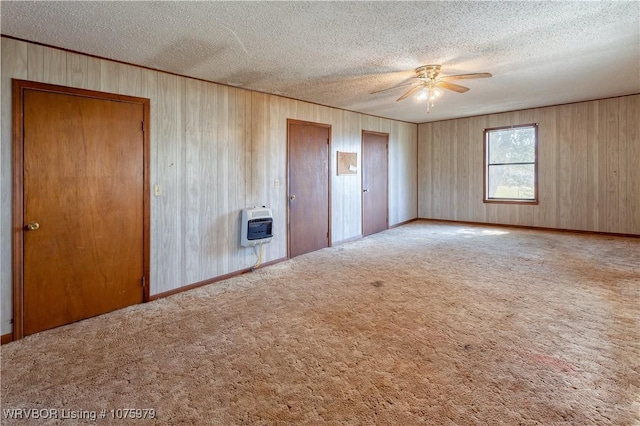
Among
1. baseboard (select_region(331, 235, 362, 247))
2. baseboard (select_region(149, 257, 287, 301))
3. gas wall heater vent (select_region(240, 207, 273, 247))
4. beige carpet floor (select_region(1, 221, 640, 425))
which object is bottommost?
beige carpet floor (select_region(1, 221, 640, 425))

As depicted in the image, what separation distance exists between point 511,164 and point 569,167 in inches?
43.1

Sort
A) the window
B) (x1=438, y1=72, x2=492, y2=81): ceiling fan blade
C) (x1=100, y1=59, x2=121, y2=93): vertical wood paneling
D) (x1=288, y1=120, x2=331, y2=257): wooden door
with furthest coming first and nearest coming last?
the window
(x1=288, y1=120, x2=331, y2=257): wooden door
(x1=438, y1=72, x2=492, y2=81): ceiling fan blade
(x1=100, y1=59, x2=121, y2=93): vertical wood paneling

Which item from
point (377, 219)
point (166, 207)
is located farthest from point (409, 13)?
point (377, 219)

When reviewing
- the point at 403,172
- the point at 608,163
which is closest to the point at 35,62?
the point at 403,172

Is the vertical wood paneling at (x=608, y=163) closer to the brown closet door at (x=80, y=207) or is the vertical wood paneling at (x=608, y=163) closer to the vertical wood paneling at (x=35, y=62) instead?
the brown closet door at (x=80, y=207)

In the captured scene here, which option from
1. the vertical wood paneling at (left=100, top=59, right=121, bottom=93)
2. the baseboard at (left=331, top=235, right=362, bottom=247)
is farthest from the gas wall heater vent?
the vertical wood paneling at (left=100, top=59, right=121, bottom=93)

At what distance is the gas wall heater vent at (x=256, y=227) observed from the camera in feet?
14.4

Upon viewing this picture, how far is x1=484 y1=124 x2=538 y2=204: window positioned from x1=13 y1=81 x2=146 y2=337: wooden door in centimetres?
729

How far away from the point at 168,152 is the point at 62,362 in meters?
2.23

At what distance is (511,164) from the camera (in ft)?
24.5

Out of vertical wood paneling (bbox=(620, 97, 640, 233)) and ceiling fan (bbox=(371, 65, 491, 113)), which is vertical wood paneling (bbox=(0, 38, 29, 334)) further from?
vertical wood paneling (bbox=(620, 97, 640, 233))

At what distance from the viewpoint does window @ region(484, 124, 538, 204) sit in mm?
7164

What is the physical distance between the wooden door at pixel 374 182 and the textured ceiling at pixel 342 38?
2.40 metres

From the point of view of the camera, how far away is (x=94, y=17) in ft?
8.23
